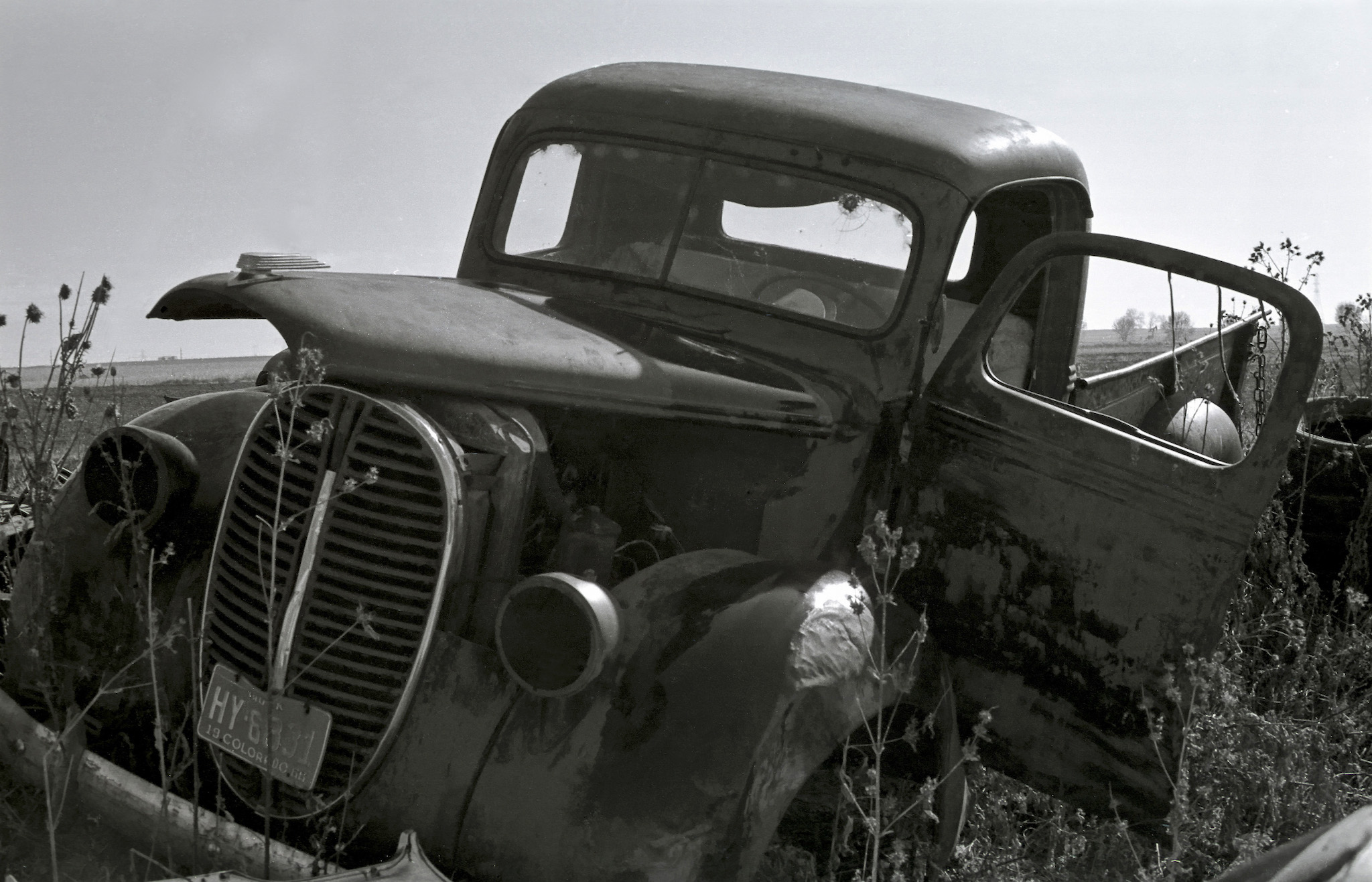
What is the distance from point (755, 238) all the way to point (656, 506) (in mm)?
906

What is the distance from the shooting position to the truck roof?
12.3 feet

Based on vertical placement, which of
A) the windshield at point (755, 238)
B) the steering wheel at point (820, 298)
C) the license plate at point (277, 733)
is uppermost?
the windshield at point (755, 238)

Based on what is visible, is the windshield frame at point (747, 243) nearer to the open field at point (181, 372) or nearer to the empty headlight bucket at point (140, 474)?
the empty headlight bucket at point (140, 474)

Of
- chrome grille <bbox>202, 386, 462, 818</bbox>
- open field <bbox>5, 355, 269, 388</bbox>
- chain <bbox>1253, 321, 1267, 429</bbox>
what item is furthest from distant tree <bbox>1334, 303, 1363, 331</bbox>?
open field <bbox>5, 355, 269, 388</bbox>

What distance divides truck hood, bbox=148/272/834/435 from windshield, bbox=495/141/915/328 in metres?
0.29

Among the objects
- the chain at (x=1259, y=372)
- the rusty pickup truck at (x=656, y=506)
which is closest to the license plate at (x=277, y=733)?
the rusty pickup truck at (x=656, y=506)

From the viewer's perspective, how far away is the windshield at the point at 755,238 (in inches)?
148

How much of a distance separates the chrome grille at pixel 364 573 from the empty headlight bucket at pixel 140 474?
1.78ft

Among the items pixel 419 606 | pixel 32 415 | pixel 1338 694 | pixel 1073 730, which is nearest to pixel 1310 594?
pixel 1338 694

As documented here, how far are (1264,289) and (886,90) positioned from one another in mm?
1597

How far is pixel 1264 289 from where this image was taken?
10.2 feet

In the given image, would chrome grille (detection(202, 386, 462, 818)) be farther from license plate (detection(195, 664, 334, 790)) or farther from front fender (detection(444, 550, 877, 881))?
front fender (detection(444, 550, 877, 881))

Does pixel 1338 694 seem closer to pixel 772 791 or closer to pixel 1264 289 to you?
pixel 1264 289

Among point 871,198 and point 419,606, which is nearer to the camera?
point 419,606
